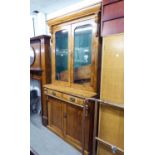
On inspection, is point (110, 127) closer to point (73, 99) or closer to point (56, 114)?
point (73, 99)

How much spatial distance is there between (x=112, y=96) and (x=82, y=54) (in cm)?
→ 85


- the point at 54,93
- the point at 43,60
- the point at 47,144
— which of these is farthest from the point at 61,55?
the point at 47,144

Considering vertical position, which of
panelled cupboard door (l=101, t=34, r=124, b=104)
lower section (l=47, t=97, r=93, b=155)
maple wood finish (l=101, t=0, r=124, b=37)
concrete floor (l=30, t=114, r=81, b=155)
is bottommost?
concrete floor (l=30, t=114, r=81, b=155)

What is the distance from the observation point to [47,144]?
248 cm

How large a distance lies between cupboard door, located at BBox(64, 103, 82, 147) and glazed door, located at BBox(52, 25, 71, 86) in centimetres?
46

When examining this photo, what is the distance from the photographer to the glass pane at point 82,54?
2.20 meters

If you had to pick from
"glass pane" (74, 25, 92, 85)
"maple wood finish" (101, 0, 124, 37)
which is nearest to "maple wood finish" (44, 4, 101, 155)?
"glass pane" (74, 25, 92, 85)

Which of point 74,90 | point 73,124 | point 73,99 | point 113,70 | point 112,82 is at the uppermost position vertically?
point 113,70

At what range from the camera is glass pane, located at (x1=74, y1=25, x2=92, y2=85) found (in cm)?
220

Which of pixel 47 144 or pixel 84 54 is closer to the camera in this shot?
pixel 84 54

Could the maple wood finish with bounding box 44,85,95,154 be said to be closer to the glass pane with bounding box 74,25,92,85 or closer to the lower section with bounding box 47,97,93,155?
the lower section with bounding box 47,97,93,155
